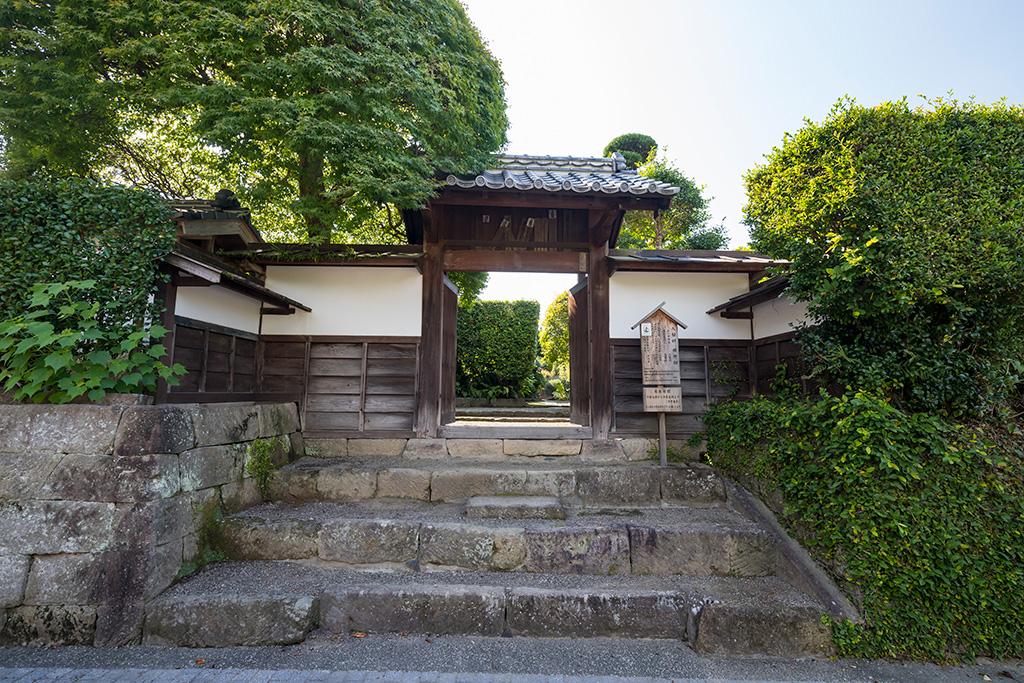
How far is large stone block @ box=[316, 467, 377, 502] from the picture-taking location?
14.6 ft

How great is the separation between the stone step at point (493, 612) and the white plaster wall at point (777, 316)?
2990 millimetres

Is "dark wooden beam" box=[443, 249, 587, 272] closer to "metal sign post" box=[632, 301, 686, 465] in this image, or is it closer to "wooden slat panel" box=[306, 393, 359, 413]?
"metal sign post" box=[632, 301, 686, 465]

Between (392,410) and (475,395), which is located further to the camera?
(475,395)

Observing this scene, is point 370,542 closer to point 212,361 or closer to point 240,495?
point 240,495

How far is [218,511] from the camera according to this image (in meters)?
3.80

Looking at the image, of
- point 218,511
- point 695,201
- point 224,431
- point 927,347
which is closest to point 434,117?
point 224,431

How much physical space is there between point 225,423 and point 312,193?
285 centimetres

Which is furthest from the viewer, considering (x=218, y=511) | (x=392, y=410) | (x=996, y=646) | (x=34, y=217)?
(x=392, y=410)

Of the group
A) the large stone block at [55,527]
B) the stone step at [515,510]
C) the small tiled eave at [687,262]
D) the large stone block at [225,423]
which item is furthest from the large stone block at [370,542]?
the small tiled eave at [687,262]

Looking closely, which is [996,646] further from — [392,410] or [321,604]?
[392,410]

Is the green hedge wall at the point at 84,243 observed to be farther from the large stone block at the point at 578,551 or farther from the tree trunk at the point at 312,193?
the large stone block at the point at 578,551

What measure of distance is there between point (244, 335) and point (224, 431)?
173 cm

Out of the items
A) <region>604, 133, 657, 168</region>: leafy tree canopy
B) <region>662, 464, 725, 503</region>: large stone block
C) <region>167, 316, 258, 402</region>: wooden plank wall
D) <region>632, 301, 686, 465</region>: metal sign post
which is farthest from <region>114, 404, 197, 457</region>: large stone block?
<region>604, 133, 657, 168</region>: leafy tree canopy

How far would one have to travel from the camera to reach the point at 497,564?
3545 mm
